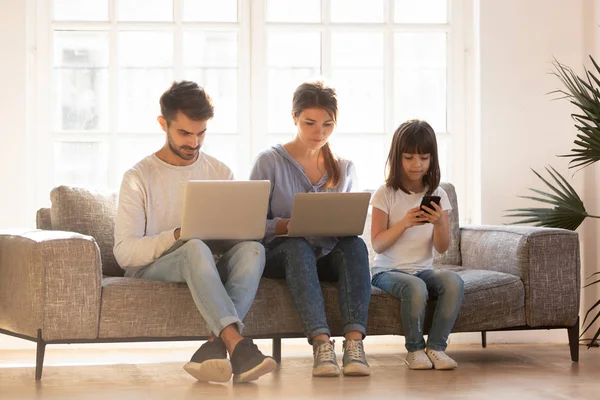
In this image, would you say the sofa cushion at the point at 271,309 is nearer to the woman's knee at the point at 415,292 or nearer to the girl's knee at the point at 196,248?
the woman's knee at the point at 415,292

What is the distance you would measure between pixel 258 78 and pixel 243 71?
8 centimetres

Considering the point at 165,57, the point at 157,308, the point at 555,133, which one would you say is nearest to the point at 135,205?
the point at 157,308

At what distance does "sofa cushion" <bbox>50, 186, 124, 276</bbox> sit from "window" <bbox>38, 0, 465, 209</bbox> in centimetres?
81

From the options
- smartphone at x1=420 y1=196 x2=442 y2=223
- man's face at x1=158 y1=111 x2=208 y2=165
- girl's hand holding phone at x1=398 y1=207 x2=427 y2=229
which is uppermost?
man's face at x1=158 y1=111 x2=208 y2=165

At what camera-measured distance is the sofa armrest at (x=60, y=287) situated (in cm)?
300

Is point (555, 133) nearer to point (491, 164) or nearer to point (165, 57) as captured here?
point (491, 164)

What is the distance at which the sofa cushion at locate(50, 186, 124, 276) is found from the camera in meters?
3.46

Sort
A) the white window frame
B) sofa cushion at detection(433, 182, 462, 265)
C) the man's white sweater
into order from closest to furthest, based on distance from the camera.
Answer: the man's white sweater, sofa cushion at detection(433, 182, 462, 265), the white window frame

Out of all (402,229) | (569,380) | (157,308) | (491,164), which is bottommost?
(569,380)

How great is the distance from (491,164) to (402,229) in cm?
114

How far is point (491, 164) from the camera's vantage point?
4.36 meters

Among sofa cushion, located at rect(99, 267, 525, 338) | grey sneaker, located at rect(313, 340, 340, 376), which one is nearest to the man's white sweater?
sofa cushion, located at rect(99, 267, 525, 338)

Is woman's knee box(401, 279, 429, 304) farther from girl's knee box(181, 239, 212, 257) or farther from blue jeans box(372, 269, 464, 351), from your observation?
girl's knee box(181, 239, 212, 257)

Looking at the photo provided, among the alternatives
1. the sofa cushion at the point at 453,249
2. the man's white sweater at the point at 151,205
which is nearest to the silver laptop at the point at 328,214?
the man's white sweater at the point at 151,205
